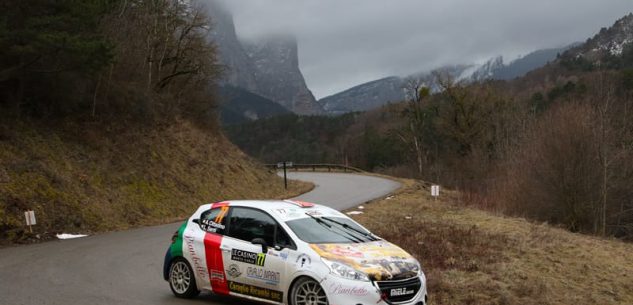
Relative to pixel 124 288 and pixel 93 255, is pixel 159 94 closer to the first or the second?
pixel 93 255

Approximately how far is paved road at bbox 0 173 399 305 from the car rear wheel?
5.37 ft

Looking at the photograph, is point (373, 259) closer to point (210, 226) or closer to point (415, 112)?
point (210, 226)

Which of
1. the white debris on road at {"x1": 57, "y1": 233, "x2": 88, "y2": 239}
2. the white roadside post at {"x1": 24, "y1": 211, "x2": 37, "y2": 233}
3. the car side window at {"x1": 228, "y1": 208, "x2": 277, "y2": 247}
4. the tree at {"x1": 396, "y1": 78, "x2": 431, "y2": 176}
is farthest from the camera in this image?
the tree at {"x1": 396, "y1": 78, "x2": 431, "y2": 176}

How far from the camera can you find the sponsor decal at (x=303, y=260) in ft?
24.8

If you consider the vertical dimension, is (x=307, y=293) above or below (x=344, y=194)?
above

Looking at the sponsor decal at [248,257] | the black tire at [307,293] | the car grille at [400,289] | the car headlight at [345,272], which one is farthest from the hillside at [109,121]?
the car grille at [400,289]

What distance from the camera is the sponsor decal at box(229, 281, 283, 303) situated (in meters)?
7.91

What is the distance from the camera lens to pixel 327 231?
8.44 metres

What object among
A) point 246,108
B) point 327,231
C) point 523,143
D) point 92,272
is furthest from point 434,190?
point 246,108

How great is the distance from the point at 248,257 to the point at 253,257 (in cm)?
10

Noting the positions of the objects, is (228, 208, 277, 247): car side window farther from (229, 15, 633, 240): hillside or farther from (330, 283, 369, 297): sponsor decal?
(229, 15, 633, 240): hillside

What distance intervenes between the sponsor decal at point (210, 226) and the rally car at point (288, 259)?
17 mm

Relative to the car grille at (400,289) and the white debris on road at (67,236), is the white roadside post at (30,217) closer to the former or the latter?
the white debris on road at (67,236)

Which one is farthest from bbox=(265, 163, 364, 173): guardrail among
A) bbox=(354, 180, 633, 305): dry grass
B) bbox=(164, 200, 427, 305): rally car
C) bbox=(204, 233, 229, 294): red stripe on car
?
bbox=(204, 233, 229, 294): red stripe on car
